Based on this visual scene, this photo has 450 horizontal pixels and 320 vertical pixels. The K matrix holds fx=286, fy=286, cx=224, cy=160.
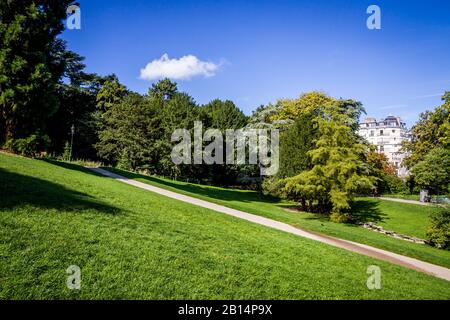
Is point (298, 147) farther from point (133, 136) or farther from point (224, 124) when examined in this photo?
point (133, 136)

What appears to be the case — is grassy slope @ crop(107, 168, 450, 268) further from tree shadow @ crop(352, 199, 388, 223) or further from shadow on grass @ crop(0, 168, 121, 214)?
shadow on grass @ crop(0, 168, 121, 214)

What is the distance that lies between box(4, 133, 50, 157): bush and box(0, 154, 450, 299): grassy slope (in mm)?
8225

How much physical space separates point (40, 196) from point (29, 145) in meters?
11.3

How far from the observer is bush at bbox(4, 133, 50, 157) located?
17328 millimetres

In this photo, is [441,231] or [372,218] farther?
[372,218]

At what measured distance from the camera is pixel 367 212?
25.6m

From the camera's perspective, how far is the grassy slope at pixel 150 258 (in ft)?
16.2

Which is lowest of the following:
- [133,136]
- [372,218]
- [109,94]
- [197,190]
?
[372,218]

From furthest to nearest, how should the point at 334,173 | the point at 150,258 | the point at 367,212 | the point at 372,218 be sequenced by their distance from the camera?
the point at 367,212 → the point at 372,218 → the point at 334,173 → the point at 150,258

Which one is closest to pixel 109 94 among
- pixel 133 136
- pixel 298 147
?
pixel 133 136

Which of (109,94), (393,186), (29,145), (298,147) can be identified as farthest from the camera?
(109,94)

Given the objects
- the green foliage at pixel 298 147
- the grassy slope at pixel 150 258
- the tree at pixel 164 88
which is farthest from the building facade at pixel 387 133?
the grassy slope at pixel 150 258
